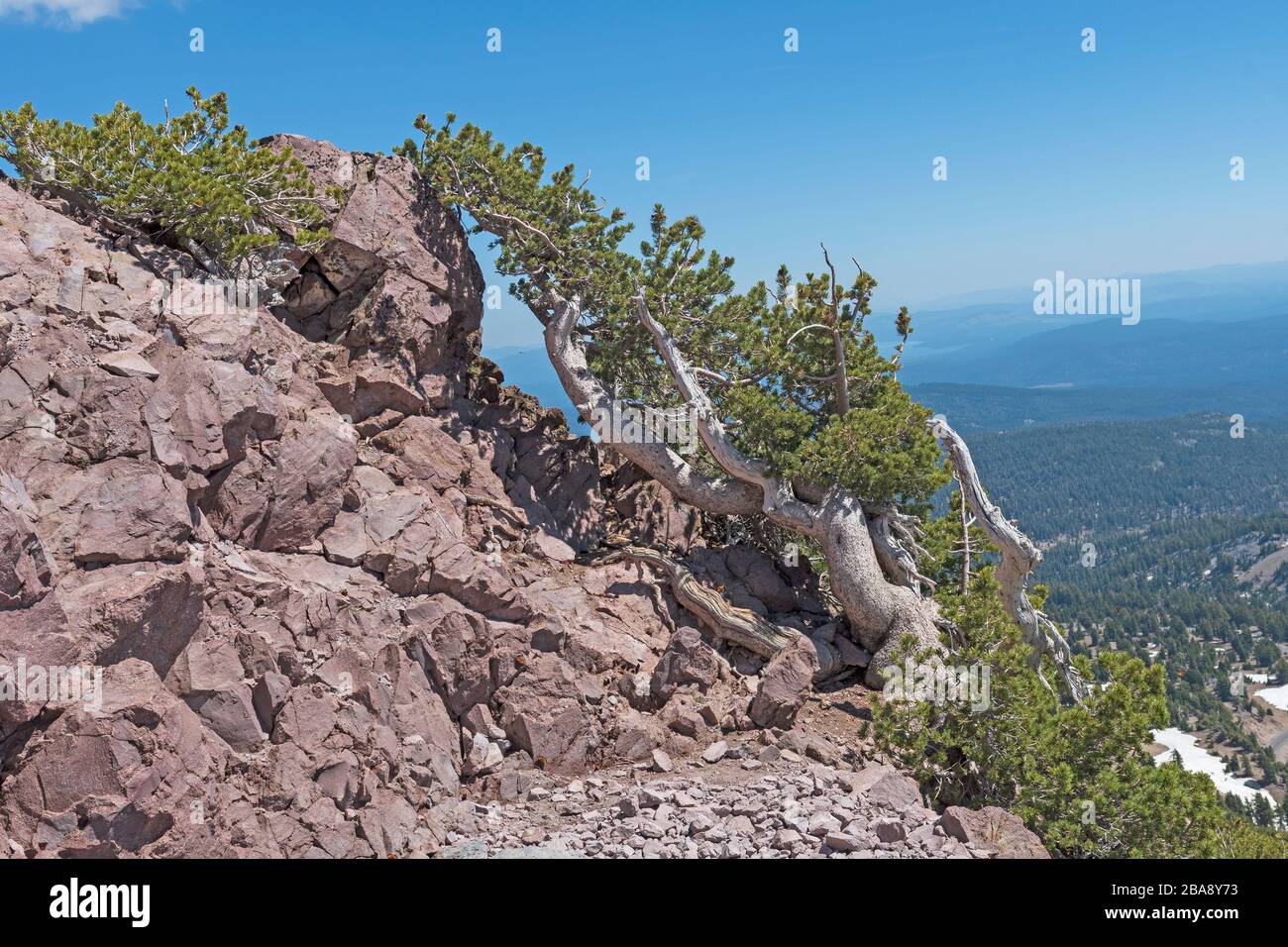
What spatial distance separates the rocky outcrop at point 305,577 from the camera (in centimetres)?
1072

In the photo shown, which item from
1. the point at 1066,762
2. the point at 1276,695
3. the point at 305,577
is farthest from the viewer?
the point at 1276,695

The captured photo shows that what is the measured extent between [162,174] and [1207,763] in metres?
164

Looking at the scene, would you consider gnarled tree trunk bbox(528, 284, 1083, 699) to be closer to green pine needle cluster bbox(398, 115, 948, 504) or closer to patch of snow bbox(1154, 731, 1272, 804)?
green pine needle cluster bbox(398, 115, 948, 504)

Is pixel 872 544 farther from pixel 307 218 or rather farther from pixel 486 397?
pixel 307 218

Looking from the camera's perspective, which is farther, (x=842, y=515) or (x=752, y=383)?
(x=752, y=383)

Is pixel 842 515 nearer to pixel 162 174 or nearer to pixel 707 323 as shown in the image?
pixel 707 323

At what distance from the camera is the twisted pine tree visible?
18.4 metres

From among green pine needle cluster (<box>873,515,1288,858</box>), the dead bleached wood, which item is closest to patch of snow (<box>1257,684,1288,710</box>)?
the dead bleached wood

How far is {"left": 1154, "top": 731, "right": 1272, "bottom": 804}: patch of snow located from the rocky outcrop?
400ft

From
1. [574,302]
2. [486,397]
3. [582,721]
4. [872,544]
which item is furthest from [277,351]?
[872,544]

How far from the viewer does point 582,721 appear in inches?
576

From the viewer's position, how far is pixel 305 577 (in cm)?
1380

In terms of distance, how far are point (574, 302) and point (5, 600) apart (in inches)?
523

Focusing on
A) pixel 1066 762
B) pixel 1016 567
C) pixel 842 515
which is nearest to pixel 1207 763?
pixel 1016 567
